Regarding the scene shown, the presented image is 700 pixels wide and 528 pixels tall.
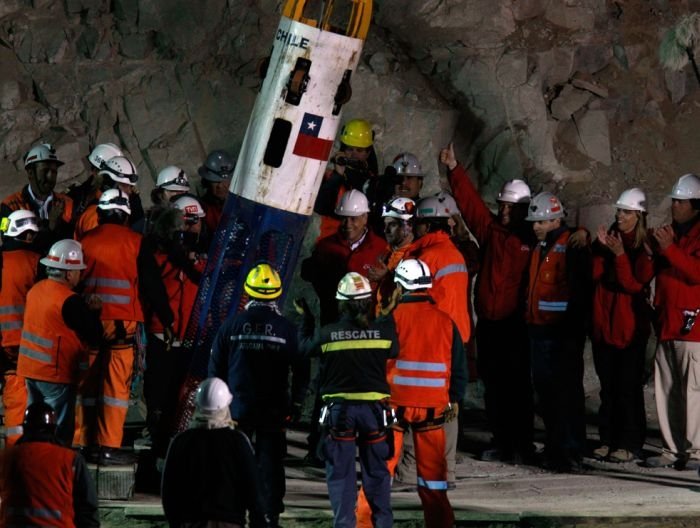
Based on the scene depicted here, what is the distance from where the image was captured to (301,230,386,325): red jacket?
1260cm

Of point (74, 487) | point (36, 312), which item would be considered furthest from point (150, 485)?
point (74, 487)

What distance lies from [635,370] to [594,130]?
20.0 ft

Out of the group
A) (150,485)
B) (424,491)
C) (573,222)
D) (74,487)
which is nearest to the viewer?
(74,487)

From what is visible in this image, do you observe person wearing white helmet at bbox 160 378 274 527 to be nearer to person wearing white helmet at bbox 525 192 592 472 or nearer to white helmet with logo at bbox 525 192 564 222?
person wearing white helmet at bbox 525 192 592 472

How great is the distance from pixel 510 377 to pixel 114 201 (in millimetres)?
3973

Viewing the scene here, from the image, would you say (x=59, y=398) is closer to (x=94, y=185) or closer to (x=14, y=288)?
(x=14, y=288)

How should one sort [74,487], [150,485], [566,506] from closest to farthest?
[74,487] → [566,506] → [150,485]

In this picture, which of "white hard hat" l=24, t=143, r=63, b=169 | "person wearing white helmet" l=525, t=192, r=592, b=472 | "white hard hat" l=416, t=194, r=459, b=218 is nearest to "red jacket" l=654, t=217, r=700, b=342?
"person wearing white helmet" l=525, t=192, r=592, b=472

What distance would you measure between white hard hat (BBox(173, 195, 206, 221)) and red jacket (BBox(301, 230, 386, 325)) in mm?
1141

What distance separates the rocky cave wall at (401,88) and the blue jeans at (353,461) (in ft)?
26.0

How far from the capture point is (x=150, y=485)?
1202cm

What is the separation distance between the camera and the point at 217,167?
1384 centimetres

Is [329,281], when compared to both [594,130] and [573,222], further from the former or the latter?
[594,130]

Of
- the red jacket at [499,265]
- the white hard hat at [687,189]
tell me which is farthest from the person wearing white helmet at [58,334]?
the white hard hat at [687,189]
